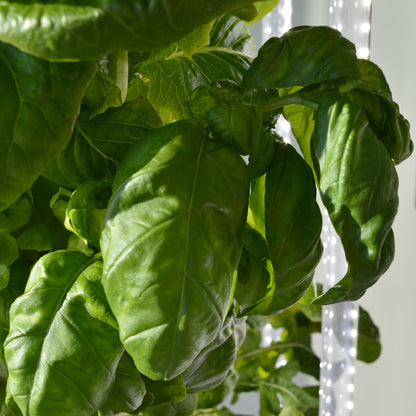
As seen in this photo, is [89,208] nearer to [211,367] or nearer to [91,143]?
[91,143]

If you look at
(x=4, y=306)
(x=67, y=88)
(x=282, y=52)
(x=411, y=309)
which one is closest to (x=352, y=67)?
(x=282, y=52)

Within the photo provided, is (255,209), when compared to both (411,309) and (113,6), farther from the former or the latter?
(411,309)

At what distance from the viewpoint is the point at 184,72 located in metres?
0.47

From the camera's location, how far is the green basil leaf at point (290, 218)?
0.38 m

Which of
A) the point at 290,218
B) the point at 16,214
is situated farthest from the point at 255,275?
the point at 16,214

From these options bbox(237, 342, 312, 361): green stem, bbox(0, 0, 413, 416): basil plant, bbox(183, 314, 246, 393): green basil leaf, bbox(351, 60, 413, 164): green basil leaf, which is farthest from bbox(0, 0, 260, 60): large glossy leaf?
bbox(237, 342, 312, 361): green stem

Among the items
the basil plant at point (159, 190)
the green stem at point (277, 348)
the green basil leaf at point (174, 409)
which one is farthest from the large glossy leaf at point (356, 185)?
the green stem at point (277, 348)

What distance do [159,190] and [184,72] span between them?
17 centimetres

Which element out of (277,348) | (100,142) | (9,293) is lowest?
(277,348)

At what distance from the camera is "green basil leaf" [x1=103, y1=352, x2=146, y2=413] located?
0.40 meters

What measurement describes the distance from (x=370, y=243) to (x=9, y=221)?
0.75 feet

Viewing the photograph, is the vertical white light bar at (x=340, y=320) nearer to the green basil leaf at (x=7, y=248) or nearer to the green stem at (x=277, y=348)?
the green stem at (x=277, y=348)

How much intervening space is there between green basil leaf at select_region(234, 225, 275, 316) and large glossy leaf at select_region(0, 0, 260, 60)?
16cm

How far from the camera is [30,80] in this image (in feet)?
1.05
